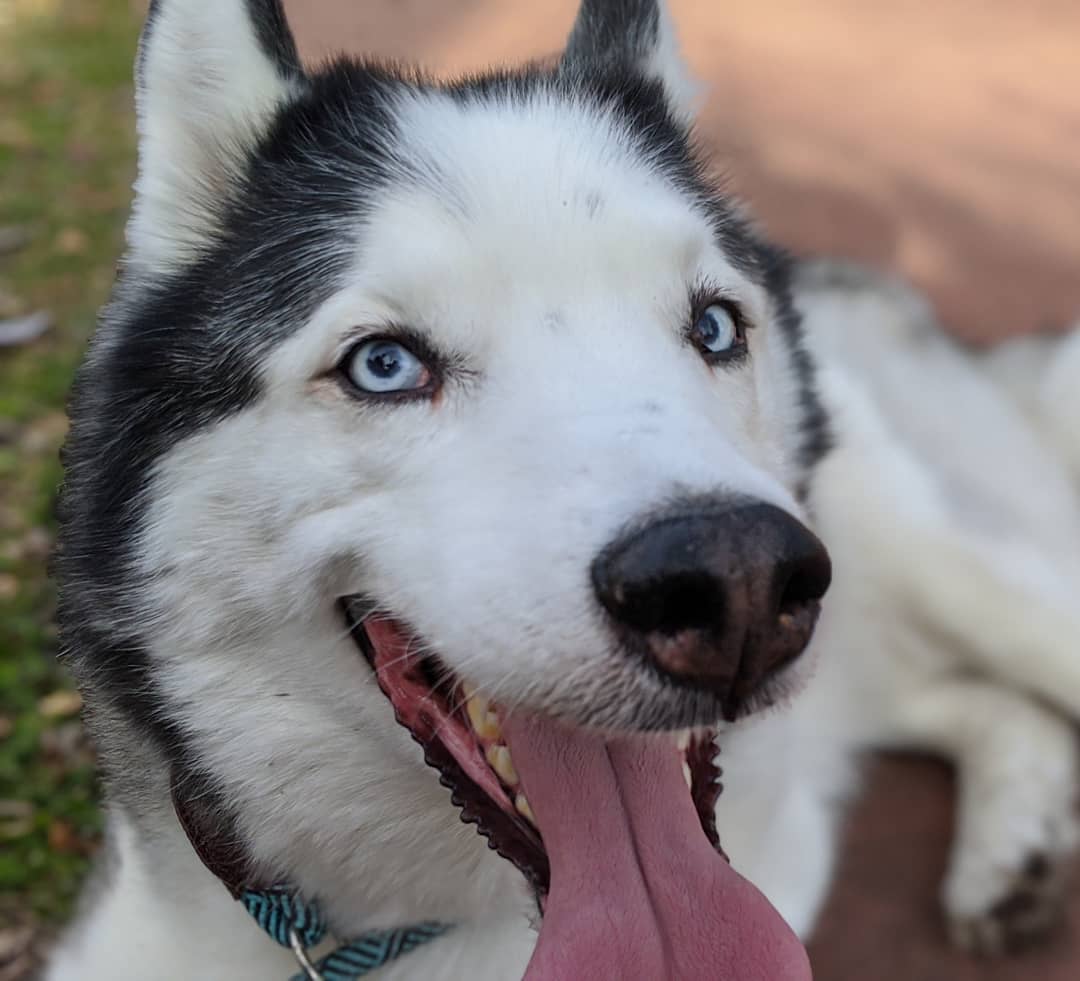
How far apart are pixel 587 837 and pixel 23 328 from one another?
4.75m

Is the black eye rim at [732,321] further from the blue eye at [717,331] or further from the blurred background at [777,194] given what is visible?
the blurred background at [777,194]

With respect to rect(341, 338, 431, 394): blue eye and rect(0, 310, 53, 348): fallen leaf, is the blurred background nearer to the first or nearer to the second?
rect(0, 310, 53, 348): fallen leaf

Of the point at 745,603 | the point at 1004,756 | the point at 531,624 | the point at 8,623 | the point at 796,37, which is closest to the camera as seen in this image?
the point at 745,603

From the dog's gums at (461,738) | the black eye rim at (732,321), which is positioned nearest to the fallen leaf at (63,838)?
the dog's gums at (461,738)

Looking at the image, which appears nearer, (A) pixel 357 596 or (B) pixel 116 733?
(A) pixel 357 596

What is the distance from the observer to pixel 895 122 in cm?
701

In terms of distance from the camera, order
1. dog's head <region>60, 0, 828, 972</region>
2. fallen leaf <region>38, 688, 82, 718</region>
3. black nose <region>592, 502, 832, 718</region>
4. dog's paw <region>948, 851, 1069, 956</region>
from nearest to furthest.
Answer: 1. black nose <region>592, 502, 832, 718</region>
2. dog's head <region>60, 0, 828, 972</region>
3. dog's paw <region>948, 851, 1069, 956</region>
4. fallen leaf <region>38, 688, 82, 718</region>

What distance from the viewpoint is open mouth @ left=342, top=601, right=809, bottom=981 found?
6.02 ft

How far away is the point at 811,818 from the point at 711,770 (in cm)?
127

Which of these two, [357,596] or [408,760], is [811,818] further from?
[357,596]

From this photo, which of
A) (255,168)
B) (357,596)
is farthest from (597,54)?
(357,596)

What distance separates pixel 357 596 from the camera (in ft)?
6.43

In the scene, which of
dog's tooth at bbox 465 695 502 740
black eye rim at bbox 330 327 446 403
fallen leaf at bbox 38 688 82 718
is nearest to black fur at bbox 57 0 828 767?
black eye rim at bbox 330 327 446 403

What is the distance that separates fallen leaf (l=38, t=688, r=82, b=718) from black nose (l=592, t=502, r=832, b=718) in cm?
287
